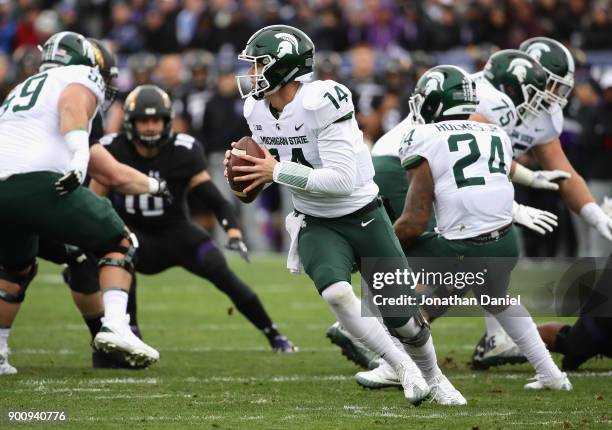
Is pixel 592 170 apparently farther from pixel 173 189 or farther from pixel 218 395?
pixel 218 395

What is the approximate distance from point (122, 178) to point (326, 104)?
180cm

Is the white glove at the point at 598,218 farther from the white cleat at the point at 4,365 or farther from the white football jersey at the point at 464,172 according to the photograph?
the white cleat at the point at 4,365

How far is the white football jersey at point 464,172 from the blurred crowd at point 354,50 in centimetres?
524

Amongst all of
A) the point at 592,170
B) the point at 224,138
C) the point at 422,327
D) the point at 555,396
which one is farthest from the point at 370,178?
the point at 224,138

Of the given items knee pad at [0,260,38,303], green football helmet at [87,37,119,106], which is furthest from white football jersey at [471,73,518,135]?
knee pad at [0,260,38,303]

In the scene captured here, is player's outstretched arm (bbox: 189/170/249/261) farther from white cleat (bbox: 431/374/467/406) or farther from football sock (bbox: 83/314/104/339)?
white cleat (bbox: 431/374/467/406)

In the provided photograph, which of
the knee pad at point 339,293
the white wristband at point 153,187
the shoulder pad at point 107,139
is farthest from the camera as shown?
the shoulder pad at point 107,139

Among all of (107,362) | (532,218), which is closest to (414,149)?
(532,218)

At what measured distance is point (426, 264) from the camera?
5973mm

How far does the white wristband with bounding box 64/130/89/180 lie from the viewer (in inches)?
221

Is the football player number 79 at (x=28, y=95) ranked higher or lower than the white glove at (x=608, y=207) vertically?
higher

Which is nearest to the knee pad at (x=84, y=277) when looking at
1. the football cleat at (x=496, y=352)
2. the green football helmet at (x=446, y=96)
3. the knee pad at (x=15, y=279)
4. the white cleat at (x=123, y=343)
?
the knee pad at (x=15, y=279)

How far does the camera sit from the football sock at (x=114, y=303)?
6.11 m

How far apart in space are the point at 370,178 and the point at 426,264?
0.78 meters
